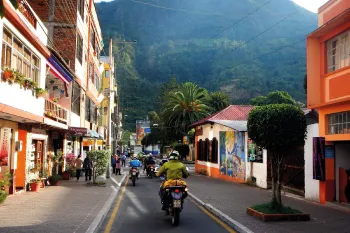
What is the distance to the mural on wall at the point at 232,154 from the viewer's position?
2320 centimetres

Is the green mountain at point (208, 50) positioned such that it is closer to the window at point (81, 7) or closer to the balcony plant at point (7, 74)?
the window at point (81, 7)

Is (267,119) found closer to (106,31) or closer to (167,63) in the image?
(167,63)

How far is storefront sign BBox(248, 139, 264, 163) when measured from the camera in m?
20.4

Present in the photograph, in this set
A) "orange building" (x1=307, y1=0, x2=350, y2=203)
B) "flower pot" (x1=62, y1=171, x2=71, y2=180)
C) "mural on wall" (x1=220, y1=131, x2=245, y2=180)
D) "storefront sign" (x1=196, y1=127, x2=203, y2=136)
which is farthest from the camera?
"storefront sign" (x1=196, y1=127, x2=203, y2=136)

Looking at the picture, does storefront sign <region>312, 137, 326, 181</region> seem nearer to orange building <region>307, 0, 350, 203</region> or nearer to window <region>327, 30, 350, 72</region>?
orange building <region>307, 0, 350, 203</region>

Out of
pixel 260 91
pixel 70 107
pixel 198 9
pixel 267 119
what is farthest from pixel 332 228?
pixel 198 9

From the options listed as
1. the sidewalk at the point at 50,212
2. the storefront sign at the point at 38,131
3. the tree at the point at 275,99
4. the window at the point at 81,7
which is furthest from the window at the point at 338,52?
the tree at the point at 275,99

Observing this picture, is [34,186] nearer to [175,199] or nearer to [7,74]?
[7,74]

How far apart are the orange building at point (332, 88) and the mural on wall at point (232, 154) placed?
9.43 metres

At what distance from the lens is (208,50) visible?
13688cm

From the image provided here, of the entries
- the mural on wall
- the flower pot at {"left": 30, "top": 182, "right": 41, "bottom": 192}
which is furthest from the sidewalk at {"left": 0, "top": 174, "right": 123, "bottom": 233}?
the mural on wall

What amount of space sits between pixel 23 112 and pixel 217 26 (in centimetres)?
15797

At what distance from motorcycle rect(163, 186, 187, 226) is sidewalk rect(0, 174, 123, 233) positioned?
1.98 meters

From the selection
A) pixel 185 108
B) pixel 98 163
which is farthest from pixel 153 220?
pixel 185 108
